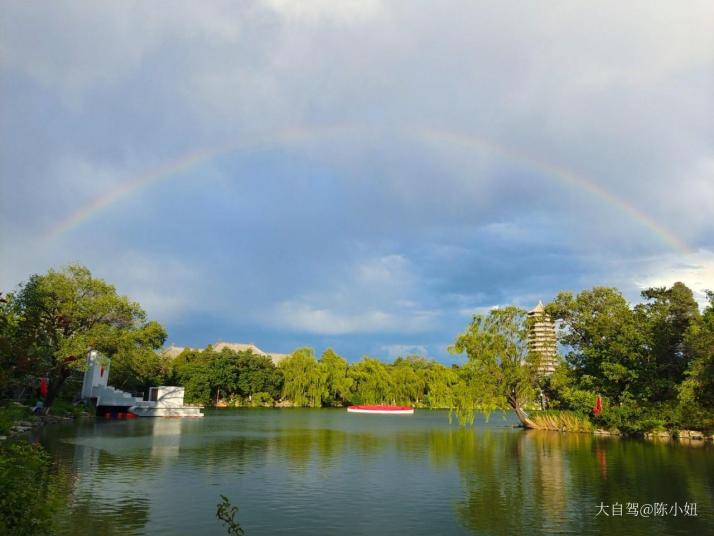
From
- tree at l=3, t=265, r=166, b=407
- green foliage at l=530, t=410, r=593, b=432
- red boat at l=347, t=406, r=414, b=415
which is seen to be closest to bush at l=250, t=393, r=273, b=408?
red boat at l=347, t=406, r=414, b=415

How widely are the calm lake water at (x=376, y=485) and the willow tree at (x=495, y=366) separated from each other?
843cm

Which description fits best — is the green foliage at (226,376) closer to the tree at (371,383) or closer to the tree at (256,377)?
the tree at (256,377)

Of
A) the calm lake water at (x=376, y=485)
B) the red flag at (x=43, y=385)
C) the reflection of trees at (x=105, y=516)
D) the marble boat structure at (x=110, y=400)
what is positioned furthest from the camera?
the marble boat structure at (x=110, y=400)

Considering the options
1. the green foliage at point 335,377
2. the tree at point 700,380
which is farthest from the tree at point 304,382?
the tree at point 700,380

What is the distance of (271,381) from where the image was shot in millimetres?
77438

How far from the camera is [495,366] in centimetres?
4012

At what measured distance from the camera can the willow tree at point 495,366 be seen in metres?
39.8

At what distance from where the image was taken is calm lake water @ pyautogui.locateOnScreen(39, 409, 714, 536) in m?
12.6

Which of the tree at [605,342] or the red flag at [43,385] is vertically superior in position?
the tree at [605,342]


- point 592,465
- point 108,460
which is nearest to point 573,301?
point 592,465

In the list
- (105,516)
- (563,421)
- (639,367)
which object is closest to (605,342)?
(639,367)

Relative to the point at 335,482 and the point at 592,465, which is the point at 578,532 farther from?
the point at 592,465

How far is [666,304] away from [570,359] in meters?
7.60

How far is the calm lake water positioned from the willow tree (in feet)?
27.7
